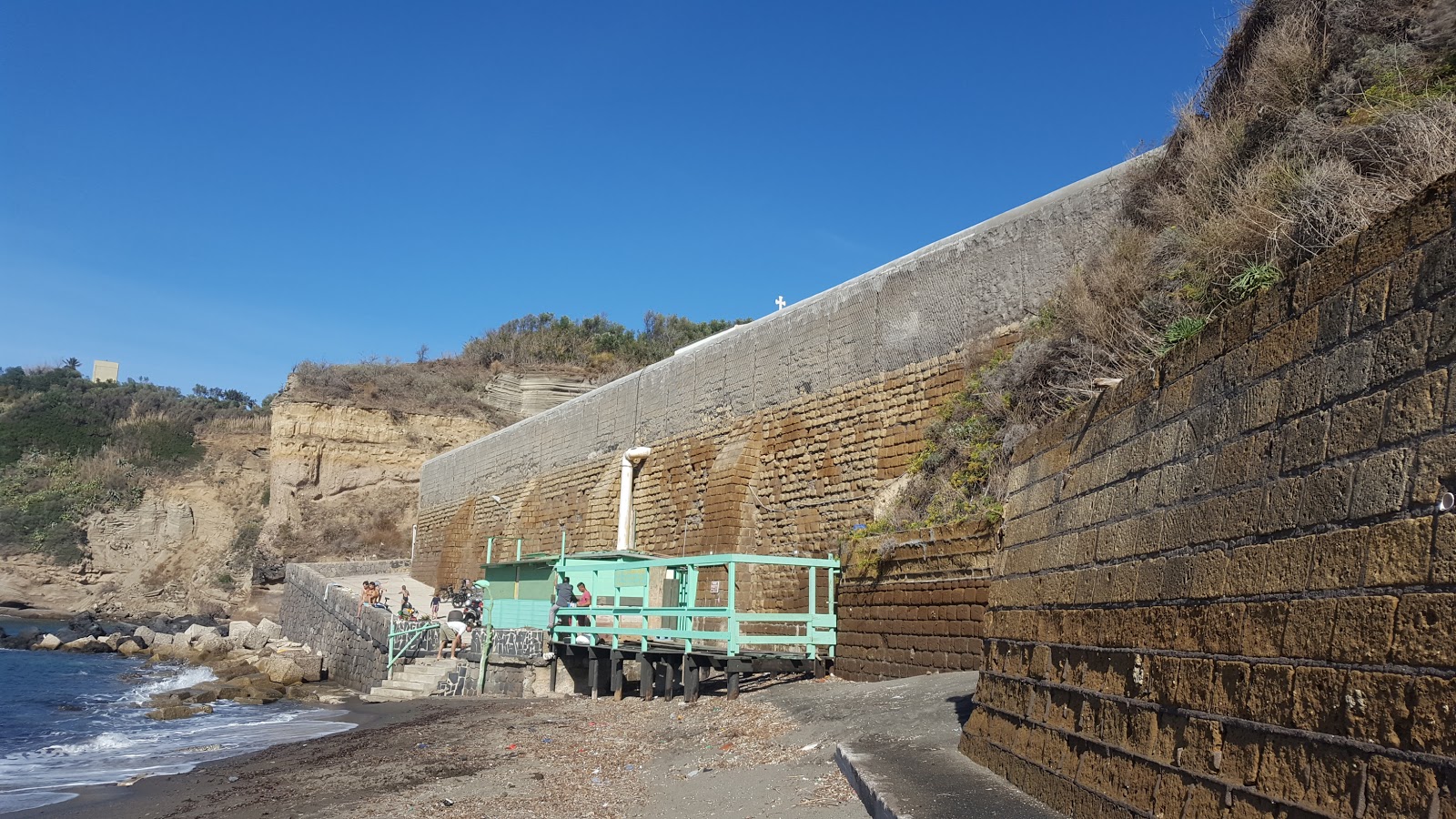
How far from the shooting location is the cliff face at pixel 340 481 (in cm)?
4153

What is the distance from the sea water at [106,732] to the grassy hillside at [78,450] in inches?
971

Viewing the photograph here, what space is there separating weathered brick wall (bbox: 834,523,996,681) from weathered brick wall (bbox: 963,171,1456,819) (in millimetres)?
4319

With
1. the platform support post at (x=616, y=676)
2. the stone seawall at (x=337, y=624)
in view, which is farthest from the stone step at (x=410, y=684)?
the platform support post at (x=616, y=676)

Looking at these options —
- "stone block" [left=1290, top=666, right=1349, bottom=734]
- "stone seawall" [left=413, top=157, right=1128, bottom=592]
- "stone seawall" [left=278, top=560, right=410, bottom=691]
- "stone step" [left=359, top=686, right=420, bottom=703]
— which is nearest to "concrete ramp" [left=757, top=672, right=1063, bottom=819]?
"stone block" [left=1290, top=666, right=1349, bottom=734]

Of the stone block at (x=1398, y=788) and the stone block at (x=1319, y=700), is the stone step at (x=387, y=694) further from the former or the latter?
the stone block at (x=1398, y=788)

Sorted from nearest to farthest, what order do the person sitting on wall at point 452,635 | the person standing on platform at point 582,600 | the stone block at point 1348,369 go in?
the stone block at point 1348,369 → the person standing on platform at point 582,600 → the person sitting on wall at point 452,635

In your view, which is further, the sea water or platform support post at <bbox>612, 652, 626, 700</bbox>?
platform support post at <bbox>612, 652, 626, 700</bbox>

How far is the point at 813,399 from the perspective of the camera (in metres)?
16.0

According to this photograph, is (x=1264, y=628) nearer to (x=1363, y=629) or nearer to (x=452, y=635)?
(x=1363, y=629)

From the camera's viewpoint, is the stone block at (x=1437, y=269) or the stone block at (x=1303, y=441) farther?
the stone block at (x=1303, y=441)

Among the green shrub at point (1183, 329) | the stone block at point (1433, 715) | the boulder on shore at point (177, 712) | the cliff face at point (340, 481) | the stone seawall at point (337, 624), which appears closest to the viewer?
the stone block at point (1433, 715)

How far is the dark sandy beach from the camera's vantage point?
25.6 ft

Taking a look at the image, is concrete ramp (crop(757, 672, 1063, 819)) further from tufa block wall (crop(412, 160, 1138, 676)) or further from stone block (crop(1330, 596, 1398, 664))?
stone block (crop(1330, 596, 1398, 664))

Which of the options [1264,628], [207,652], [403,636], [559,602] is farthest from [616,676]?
[207,652]
